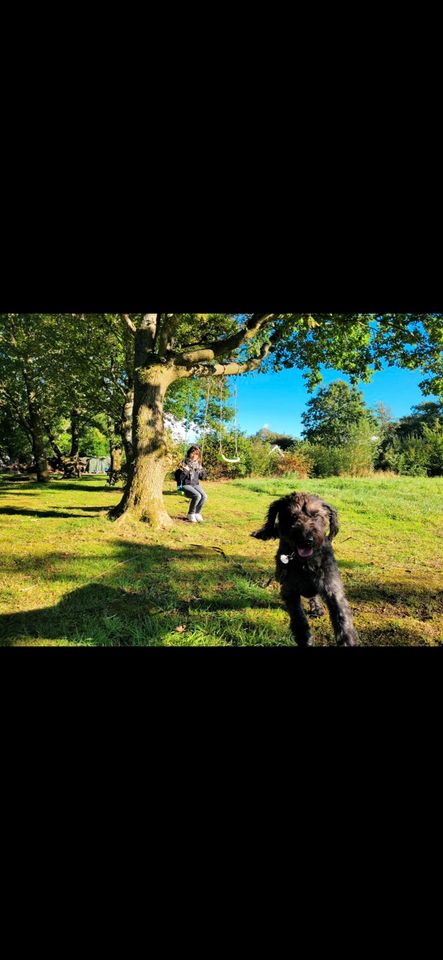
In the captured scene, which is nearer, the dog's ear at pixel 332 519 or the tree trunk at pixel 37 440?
the dog's ear at pixel 332 519

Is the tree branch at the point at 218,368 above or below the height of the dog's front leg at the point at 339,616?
above

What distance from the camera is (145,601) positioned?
3869 millimetres

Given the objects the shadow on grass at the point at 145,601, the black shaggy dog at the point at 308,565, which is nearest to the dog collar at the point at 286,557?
the black shaggy dog at the point at 308,565

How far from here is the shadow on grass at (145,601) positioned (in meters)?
3.09

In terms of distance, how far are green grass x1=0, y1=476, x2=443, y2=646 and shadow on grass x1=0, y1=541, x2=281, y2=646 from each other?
1 centimetres

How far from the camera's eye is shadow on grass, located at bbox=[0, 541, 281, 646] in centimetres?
309

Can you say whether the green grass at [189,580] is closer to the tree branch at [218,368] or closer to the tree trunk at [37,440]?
the tree branch at [218,368]

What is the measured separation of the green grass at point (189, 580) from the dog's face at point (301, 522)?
787 millimetres

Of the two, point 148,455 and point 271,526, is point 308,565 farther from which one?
point 148,455

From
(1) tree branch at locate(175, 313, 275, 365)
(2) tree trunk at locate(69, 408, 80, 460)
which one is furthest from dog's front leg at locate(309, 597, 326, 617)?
(2) tree trunk at locate(69, 408, 80, 460)

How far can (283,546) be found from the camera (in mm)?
3281

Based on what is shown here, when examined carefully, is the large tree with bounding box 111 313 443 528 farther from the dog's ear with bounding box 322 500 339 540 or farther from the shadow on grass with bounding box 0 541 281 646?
the dog's ear with bounding box 322 500 339 540

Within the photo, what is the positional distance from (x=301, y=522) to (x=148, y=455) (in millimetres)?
4761
